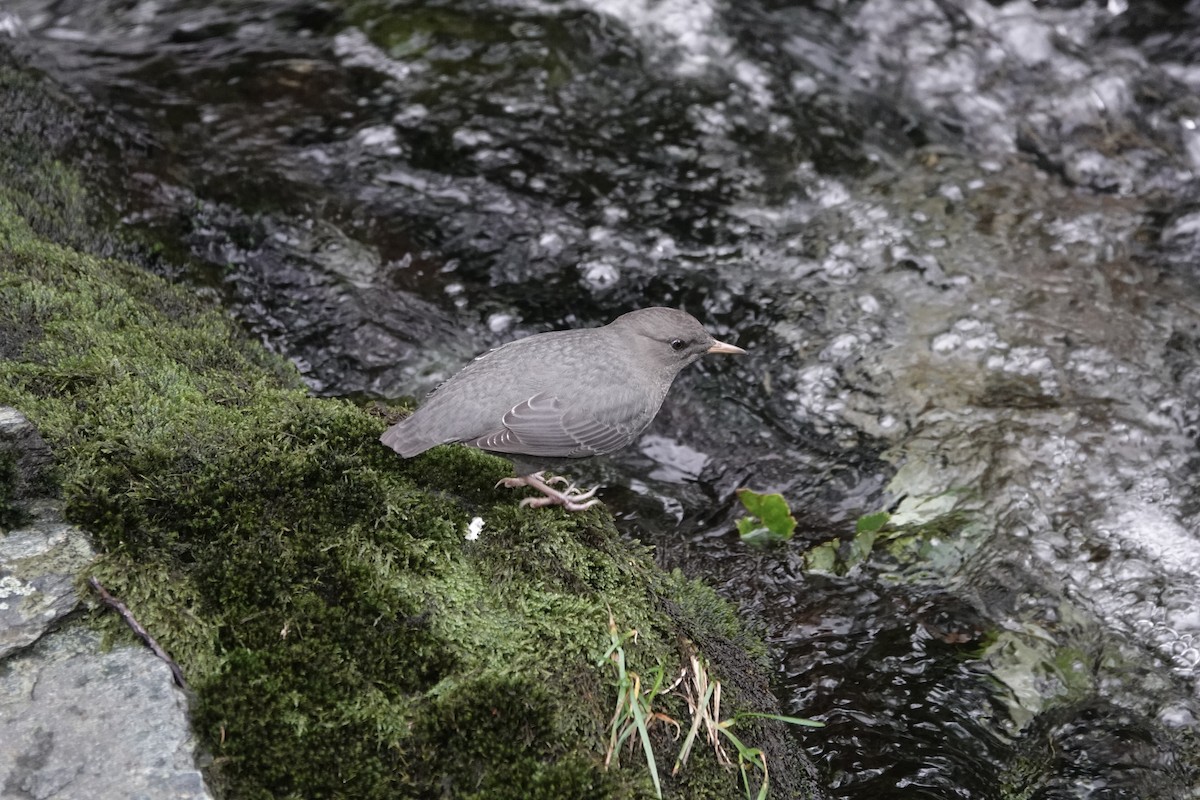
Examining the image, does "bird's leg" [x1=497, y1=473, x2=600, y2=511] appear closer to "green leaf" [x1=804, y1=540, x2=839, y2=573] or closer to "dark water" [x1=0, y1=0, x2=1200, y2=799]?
"dark water" [x1=0, y1=0, x2=1200, y2=799]

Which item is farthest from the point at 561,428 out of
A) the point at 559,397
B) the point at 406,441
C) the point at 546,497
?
the point at 406,441

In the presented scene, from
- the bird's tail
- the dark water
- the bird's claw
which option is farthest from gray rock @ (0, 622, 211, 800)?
the dark water

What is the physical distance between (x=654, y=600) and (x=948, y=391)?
9.66 ft

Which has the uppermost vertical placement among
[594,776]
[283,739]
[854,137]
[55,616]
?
[55,616]

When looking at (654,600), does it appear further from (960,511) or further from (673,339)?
(960,511)

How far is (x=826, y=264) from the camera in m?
6.64

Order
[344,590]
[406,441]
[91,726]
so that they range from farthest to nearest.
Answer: [406,441] < [344,590] < [91,726]

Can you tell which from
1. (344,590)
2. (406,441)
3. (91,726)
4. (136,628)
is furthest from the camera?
(406,441)

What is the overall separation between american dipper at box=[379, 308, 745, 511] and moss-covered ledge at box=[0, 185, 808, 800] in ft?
0.58

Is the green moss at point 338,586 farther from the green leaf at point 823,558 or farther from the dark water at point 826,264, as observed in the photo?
the dark water at point 826,264

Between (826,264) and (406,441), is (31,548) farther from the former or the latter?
(826,264)

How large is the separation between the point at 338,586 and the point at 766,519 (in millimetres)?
2257

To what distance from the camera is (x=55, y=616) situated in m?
2.86

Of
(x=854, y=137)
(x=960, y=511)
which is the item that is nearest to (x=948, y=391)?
(x=960, y=511)
